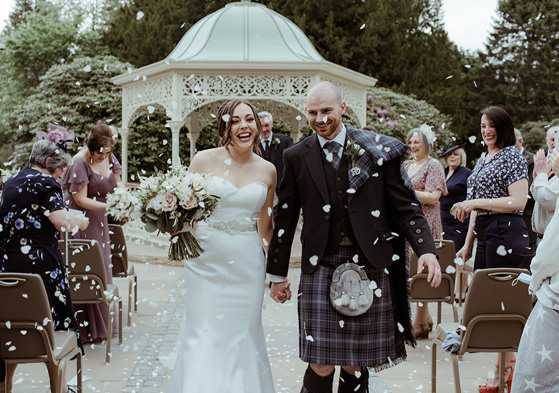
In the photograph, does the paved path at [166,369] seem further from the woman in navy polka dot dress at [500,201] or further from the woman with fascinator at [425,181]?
the woman in navy polka dot dress at [500,201]

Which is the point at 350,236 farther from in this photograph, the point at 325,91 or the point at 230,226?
the point at 230,226

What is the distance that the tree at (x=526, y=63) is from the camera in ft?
115

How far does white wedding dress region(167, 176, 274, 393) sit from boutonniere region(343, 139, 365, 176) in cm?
88

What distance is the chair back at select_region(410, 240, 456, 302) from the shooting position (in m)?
6.11

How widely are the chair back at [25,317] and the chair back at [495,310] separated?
272 centimetres

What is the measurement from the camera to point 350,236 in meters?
3.82

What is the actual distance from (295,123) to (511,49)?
79.3 feet

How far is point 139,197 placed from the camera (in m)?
4.22

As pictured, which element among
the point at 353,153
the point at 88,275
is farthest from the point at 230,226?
the point at 88,275

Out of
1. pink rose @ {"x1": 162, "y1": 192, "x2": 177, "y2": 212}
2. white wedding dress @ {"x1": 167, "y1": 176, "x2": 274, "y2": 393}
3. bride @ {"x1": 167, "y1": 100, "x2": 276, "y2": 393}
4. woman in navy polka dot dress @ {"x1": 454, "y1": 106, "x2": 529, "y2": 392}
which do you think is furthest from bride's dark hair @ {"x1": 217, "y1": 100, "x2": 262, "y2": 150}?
woman in navy polka dot dress @ {"x1": 454, "y1": 106, "x2": 529, "y2": 392}

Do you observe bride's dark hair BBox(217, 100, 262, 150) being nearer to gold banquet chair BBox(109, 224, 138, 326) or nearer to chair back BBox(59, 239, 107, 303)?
chair back BBox(59, 239, 107, 303)

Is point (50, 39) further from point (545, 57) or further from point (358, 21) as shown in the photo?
point (545, 57)

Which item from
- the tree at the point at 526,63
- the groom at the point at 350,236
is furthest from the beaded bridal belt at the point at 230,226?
the tree at the point at 526,63

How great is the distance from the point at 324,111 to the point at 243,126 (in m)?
0.80
